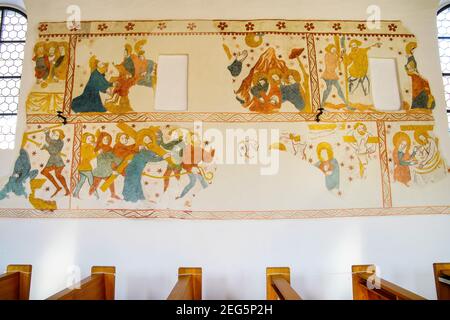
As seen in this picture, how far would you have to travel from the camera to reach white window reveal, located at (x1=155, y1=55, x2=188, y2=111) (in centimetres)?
484

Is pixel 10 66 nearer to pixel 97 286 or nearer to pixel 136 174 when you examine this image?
pixel 136 174

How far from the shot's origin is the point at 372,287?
320cm

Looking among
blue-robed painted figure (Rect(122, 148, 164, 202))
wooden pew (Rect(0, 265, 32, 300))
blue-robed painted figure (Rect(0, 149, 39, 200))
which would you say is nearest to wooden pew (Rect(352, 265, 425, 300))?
blue-robed painted figure (Rect(122, 148, 164, 202))

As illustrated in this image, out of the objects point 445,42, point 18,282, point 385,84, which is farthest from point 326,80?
point 18,282

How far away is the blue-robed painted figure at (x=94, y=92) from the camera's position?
15.8ft

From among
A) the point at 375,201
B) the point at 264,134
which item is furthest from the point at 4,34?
the point at 375,201

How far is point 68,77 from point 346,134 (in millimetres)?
4382

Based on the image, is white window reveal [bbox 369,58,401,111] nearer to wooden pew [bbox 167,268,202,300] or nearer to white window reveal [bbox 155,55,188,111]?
white window reveal [bbox 155,55,188,111]

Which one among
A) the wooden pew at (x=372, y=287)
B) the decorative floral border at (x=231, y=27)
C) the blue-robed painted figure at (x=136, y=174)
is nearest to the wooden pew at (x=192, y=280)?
the blue-robed painted figure at (x=136, y=174)

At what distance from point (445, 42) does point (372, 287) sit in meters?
4.51

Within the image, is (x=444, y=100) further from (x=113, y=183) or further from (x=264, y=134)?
(x=113, y=183)

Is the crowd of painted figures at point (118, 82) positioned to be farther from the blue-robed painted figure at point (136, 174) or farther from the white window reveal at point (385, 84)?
the white window reveal at point (385, 84)

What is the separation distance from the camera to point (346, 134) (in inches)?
187

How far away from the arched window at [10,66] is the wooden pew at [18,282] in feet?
7.93
